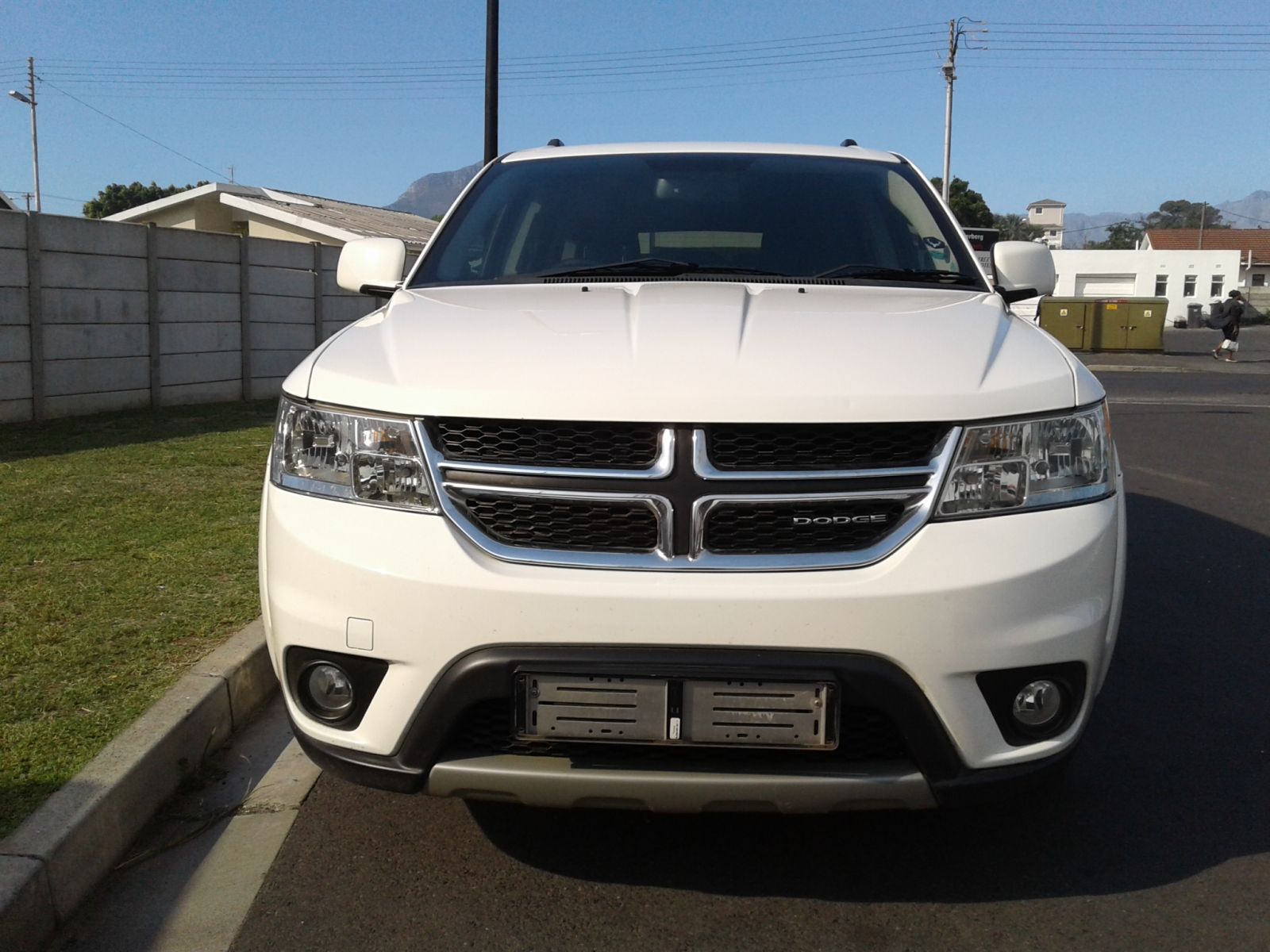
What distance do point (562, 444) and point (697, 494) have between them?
29cm

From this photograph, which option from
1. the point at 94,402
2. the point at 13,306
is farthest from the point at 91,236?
the point at 94,402

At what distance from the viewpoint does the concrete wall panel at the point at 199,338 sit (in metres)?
12.5

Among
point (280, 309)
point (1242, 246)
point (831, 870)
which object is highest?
point (1242, 246)

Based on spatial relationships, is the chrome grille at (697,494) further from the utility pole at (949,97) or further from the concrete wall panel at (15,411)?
the utility pole at (949,97)

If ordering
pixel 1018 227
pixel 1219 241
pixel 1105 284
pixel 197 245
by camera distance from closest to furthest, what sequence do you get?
pixel 197 245
pixel 1105 284
pixel 1219 241
pixel 1018 227

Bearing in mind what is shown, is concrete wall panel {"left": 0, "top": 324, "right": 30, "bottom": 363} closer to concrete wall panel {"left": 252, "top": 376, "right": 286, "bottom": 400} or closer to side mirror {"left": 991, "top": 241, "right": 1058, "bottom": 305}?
concrete wall panel {"left": 252, "top": 376, "right": 286, "bottom": 400}

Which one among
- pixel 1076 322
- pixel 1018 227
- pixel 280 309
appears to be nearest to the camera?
pixel 280 309

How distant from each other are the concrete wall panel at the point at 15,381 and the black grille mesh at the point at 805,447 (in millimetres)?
9651

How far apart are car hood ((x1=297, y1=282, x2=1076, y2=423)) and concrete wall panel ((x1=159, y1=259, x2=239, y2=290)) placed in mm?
10447

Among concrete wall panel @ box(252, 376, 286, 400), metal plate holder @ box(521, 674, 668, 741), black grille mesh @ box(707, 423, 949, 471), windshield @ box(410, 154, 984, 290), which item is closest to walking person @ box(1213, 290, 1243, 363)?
concrete wall panel @ box(252, 376, 286, 400)

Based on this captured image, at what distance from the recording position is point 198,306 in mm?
13008

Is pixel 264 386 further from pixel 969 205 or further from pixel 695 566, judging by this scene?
pixel 969 205

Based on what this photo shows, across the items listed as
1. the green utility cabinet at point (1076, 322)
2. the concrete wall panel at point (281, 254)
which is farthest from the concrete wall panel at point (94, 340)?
the green utility cabinet at point (1076, 322)

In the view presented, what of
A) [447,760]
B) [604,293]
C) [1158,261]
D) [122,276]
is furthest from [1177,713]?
[1158,261]
